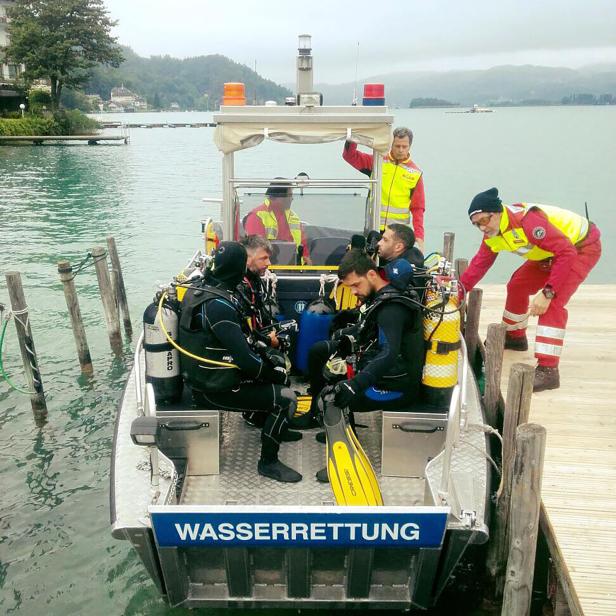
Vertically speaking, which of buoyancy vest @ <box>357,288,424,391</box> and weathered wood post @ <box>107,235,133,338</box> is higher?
buoyancy vest @ <box>357,288,424,391</box>

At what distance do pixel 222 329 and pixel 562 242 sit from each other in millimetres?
3008

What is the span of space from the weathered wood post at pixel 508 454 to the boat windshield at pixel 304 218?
2382 millimetres

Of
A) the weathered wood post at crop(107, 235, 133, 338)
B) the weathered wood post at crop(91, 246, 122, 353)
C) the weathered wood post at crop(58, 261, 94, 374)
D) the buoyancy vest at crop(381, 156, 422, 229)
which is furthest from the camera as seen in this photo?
the weathered wood post at crop(107, 235, 133, 338)

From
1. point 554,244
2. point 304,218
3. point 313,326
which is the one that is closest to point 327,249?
point 304,218

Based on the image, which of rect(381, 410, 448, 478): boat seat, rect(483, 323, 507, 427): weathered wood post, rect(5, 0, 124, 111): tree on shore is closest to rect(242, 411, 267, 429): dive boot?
rect(381, 410, 448, 478): boat seat

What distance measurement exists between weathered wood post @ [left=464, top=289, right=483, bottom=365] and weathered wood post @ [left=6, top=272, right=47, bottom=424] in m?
4.53

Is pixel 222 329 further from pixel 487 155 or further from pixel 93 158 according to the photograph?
pixel 487 155

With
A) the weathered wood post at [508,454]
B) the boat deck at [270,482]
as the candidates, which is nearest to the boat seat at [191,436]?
the boat deck at [270,482]

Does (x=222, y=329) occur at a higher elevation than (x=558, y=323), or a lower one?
higher

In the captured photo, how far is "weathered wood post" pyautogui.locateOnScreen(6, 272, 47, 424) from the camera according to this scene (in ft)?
21.7

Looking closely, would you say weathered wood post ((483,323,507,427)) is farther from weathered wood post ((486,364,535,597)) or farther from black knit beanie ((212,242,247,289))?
black knit beanie ((212,242,247,289))

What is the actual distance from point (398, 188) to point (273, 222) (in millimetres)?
1744

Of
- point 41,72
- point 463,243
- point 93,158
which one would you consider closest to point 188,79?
point 41,72

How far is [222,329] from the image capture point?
388 centimetres
